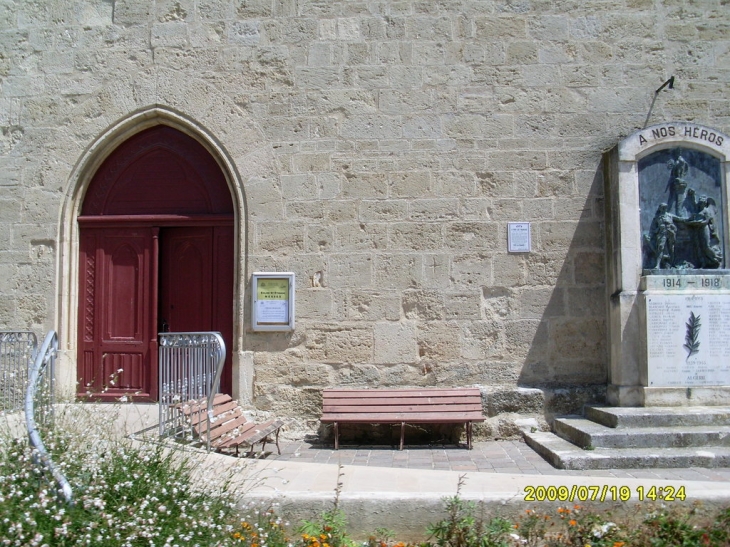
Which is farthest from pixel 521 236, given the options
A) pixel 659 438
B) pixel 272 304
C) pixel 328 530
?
pixel 328 530

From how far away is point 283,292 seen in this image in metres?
6.94

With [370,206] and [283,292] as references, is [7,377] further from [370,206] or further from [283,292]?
[370,206]

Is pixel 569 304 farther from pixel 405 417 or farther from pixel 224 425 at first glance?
pixel 224 425

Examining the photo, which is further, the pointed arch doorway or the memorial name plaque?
the pointed arch doorway

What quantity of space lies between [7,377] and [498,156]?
207 inches

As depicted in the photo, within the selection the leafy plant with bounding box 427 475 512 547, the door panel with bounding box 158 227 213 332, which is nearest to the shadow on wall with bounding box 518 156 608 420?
the leafy plant with bounding box 427 475 512 547

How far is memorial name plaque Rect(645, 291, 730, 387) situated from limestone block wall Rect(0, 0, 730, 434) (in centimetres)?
64

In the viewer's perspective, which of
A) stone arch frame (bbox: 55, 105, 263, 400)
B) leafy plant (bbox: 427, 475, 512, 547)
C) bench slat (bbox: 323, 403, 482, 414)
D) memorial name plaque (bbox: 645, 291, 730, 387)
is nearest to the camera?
leafy plant (bbox: 427, 475, 512, 547)

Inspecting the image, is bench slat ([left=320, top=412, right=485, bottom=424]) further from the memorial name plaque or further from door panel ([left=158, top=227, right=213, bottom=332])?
door panel ([left=158, top=227, right=213, bottom=332])

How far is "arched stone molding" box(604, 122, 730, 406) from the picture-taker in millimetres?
6410

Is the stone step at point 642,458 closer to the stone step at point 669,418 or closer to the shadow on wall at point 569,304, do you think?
the stone step at point 669,418

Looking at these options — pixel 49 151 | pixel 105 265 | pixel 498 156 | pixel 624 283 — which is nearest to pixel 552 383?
pixel 624 283
